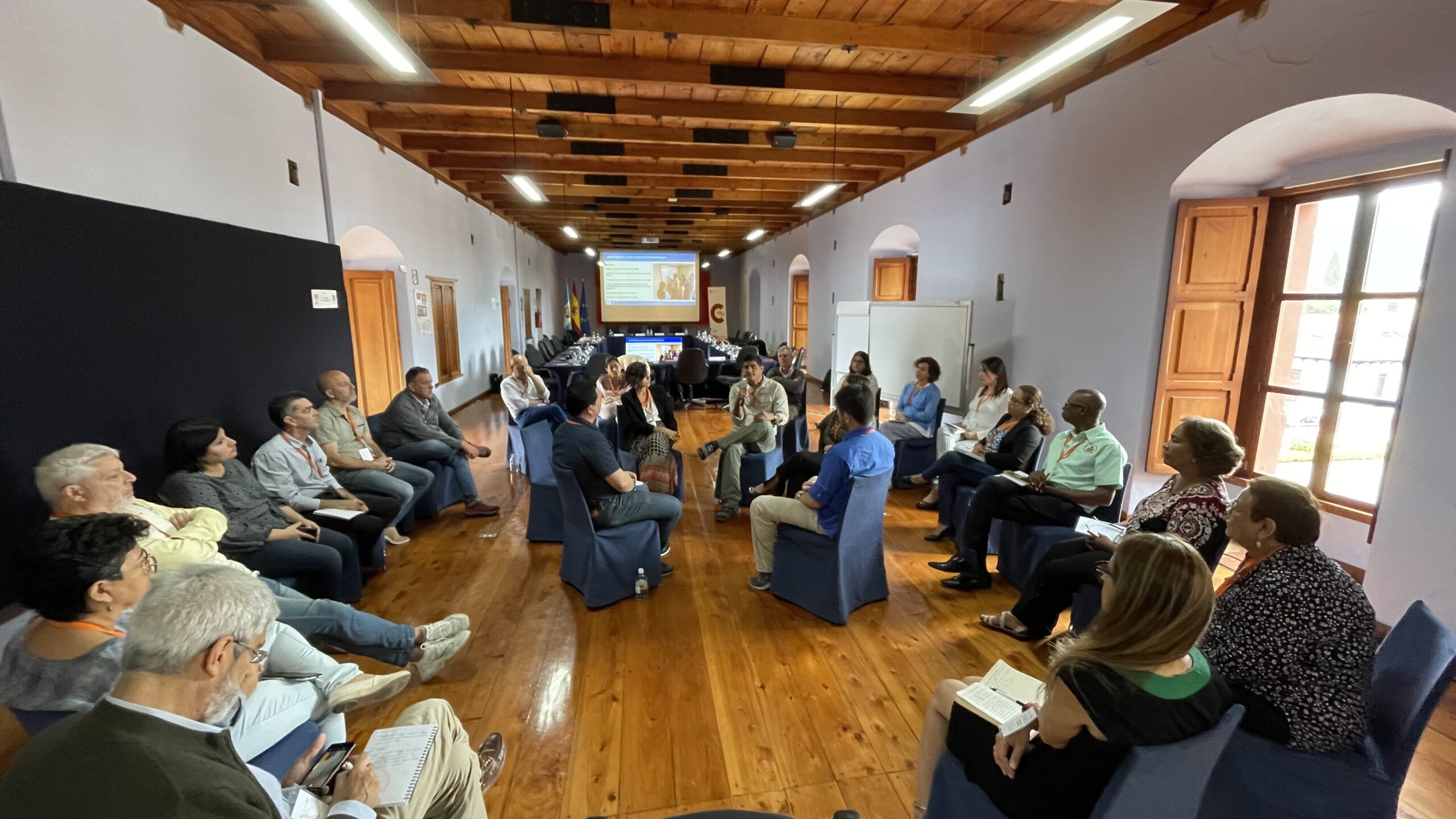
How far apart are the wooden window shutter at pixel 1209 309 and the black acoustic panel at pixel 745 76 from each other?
288 centimetres

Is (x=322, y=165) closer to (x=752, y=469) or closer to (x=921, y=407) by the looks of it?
(x=752, y=469)

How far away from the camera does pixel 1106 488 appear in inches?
120

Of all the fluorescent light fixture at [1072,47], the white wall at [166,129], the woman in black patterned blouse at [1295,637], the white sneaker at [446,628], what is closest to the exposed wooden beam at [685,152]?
the white wall at [166,129]

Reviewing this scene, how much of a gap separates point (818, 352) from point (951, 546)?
25.3 feet

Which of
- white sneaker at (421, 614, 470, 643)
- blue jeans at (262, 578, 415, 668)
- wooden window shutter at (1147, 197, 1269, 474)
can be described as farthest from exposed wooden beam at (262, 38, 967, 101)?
white sneaker at (421, 614, 470, 643)

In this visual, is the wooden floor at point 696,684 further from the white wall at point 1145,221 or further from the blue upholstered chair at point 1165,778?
the white wall at point 1145,221

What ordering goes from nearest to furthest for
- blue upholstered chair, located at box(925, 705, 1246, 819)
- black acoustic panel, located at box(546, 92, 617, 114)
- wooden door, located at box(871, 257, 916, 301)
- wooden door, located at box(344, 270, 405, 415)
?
blue upholstered chair, located at box(925, 705, 1246, 819)
black acoustic panel, located at box(546, 92, 617, 114)
wooden door, located at box(344, 270, 405, 415)
wooden door, located at box(871, 257, 916, 301)

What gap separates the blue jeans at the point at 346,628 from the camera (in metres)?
2.29

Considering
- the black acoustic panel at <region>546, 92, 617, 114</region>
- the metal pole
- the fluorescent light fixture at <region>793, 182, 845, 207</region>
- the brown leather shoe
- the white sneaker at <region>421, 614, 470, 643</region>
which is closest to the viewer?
the white sneaker at <region>421, 614, 470, 643</region>

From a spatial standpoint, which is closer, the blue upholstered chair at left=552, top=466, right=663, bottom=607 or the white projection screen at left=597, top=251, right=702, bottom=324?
the blue upholstered chair at left=552, top=466, right=663, bottom=607

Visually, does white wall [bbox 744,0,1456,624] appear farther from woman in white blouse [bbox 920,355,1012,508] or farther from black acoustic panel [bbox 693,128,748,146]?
black acoustic panel [bbox 693,128,748,146]

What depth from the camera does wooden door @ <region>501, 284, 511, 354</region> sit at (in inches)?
469

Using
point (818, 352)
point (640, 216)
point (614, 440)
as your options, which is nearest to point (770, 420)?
point (614, 440)

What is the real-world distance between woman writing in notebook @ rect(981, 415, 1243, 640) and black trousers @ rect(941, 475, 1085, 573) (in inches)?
14.2
